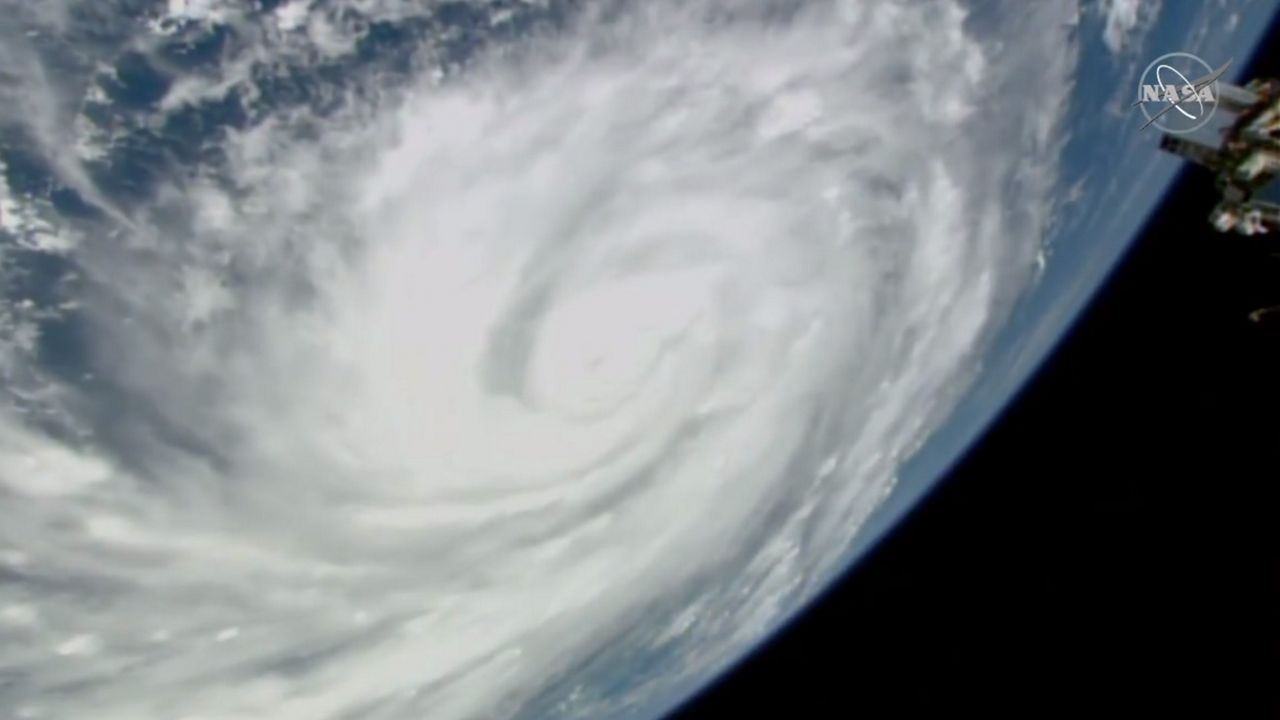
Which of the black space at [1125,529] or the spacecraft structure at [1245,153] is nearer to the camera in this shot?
the spacecraft structure at [1245,153]

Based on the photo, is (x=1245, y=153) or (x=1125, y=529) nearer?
(x=1245, y=153)

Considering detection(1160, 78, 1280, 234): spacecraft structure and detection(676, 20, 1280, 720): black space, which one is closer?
detection(1160, 78, 1280, 234): spacecraft structure

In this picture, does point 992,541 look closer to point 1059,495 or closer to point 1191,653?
point 1059,495

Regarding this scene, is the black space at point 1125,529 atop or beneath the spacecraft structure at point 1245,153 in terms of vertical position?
beneath

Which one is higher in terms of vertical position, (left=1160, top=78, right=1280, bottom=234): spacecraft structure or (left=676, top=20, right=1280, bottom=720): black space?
(left=1160, top=78, right=1280, bottom=234): spacecraft structure

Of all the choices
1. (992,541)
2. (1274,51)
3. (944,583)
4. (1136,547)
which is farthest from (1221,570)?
(1274,51)
